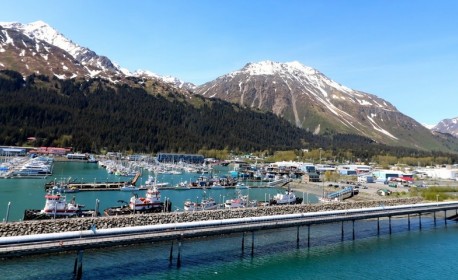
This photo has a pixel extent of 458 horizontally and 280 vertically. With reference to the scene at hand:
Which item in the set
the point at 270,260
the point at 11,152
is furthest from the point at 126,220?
the point at 11,152

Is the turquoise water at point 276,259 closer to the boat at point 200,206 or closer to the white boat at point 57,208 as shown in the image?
the white boat at point 57,208

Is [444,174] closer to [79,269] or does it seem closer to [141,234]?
[141,234]

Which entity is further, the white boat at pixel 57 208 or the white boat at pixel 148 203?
the white boat at pixel 148 203

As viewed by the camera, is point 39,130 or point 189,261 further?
point 39,130

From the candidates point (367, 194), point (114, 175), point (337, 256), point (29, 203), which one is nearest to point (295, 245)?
point (337, 256)

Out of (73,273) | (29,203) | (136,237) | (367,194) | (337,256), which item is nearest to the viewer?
(73,273)

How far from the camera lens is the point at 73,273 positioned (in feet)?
90.6

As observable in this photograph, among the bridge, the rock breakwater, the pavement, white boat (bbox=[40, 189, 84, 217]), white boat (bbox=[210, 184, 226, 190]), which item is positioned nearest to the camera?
the bridge

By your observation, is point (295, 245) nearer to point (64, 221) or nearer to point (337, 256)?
point (337, 256)

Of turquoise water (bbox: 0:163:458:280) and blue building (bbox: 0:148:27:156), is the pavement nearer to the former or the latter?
turquoise water (bbox: 0:163:458:280)

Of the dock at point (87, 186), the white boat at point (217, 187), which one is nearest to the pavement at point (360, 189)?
the white boat at point (217, 187)

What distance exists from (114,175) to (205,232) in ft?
277

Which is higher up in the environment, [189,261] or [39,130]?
[39,130]

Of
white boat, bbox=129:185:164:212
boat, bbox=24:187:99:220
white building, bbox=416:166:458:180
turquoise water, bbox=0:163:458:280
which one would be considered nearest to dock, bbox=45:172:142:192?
white boat, bbox=129:185:164:212
